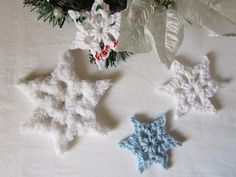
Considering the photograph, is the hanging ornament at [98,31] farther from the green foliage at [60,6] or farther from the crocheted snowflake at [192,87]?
the crocheted snowflake at [192,87]

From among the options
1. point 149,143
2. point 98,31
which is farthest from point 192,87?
point 98,31

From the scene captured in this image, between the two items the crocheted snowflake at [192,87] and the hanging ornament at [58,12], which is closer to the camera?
the hanging ornament at [58,12]

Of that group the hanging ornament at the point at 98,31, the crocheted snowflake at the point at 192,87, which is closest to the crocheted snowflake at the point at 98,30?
the hanging ornament at the point at 98,31

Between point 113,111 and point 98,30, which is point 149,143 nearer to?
point 113,111

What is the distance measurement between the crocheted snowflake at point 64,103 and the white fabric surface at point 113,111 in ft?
0.08

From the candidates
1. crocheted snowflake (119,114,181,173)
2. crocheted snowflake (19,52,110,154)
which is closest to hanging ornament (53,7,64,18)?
crocheted snowflake (19,52,110,154)

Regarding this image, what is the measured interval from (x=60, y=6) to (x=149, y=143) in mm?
397

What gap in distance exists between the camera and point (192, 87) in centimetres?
102

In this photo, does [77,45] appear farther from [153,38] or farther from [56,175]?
[56,175]

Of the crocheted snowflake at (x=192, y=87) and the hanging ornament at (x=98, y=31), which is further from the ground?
the hanging ornament at (x=98, y=31)

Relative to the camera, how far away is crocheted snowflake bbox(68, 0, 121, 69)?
856 mm

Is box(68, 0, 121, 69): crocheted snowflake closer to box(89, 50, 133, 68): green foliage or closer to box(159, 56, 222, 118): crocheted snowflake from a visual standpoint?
box(89, 50, 133, 68): green foliage

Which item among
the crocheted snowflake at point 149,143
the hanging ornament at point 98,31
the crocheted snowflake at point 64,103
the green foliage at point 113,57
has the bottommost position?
the crocheted snowflake at point 149,143

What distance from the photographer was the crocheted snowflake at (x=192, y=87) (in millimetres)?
1011
